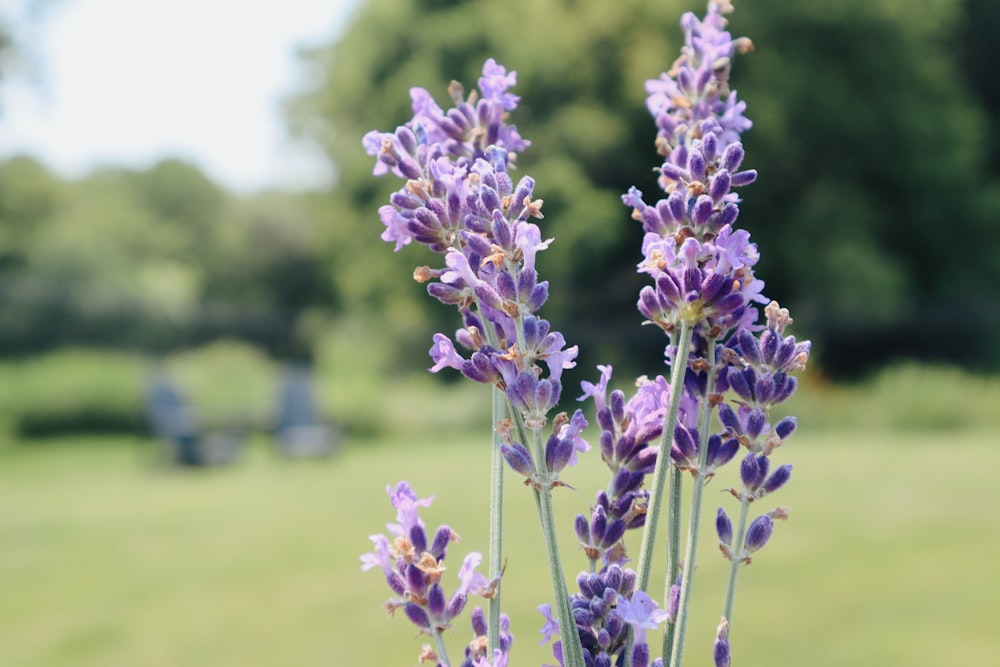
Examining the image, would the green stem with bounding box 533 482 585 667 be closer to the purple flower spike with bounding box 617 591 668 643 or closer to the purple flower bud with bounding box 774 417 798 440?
the purple flower spike with bounding box 617 591 668 643

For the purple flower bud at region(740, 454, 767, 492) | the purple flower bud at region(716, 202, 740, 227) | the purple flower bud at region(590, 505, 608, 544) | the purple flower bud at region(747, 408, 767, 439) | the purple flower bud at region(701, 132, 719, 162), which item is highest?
the purple flower bud at region(701, 132, 719, 162)

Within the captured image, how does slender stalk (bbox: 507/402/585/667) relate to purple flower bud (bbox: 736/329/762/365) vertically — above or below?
below

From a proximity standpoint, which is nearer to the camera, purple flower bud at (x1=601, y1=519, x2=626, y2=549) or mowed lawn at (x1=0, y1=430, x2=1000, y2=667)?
purple flower bud at (x1=601, y1=519, x2=626, y2=549)

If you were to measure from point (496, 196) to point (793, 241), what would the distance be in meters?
17.1

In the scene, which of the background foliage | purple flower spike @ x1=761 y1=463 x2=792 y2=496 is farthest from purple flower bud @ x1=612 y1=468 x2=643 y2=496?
the background foliage

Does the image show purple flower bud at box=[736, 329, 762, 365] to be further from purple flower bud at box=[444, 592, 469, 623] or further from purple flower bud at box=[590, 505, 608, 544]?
purple flower bud at box=[444, 592, 469, 623]

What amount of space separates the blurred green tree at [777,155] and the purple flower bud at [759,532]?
1467 cm

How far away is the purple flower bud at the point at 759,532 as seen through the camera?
77 cm

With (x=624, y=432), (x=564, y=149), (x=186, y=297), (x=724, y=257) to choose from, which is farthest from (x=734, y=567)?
(x=186, y=297)

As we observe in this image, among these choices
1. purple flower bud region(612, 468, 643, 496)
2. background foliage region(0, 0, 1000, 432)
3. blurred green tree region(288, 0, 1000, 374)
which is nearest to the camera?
purple flower bud region(612, 468, 643, 496)

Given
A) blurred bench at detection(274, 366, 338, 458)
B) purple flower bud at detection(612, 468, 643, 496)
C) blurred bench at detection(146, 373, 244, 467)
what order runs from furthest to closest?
blurred bench at detection(274, 366, 338, 458)
blurred bench at detection(146, 373, 244, 467)
purple flower bud at detection(612, 468, 643, 496)

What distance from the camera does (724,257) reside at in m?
0.70

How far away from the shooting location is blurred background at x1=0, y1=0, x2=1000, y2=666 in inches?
198

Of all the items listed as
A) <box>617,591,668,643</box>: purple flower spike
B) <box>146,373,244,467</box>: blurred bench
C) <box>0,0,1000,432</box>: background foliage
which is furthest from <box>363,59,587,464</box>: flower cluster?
<box>0,0,1000,432</box>: background foliage
